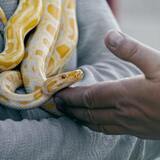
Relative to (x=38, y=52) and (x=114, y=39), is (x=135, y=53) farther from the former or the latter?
(x=38, y=52)

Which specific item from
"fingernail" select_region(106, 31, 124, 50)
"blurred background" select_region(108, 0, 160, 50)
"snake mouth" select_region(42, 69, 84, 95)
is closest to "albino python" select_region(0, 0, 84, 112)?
"snake mouth" select_region(42, 69, 84, 95)

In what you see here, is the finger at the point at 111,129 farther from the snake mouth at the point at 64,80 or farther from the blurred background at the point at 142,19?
the blurred background at the point at 142,19

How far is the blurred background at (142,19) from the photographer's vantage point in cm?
430

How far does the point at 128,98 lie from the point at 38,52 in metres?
0.27

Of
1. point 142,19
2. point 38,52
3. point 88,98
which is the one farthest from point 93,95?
point 142,19

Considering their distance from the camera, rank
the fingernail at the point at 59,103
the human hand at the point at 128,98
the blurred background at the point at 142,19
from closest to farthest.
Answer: the human hand at the point at 128,98 < the fingernail at the point at 59,103 < the blurred background at the point at 142,19

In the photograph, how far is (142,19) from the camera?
493 cm

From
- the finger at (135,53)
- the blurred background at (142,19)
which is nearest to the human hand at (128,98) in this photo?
the finger at (135,53)

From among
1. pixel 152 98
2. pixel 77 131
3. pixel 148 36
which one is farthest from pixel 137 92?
pixel 148 36

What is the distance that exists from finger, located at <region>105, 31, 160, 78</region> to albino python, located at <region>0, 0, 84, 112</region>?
0.12 meters

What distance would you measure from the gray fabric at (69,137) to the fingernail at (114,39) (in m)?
0.17

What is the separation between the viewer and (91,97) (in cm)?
93

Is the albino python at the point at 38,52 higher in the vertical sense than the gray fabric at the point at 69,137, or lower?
higher

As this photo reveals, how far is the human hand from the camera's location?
87 centimetres
